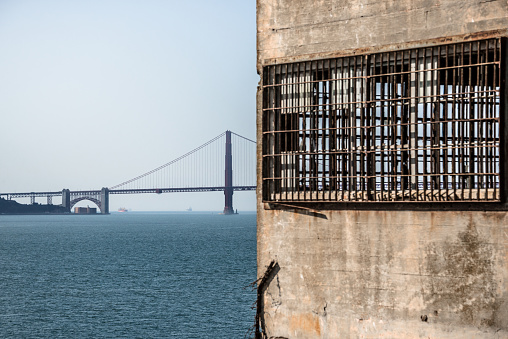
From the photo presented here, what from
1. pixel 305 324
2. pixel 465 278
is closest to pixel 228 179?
pixel 305 324

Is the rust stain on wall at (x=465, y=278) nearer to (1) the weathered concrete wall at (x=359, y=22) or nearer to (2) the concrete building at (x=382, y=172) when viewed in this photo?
(2) the concrete building at (x=382, y=172)

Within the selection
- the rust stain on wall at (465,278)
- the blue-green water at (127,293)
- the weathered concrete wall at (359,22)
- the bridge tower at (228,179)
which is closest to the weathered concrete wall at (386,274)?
the rust stain on wall at (465,278)

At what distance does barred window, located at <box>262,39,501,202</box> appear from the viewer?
33.1ft

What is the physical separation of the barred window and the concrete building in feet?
0.07

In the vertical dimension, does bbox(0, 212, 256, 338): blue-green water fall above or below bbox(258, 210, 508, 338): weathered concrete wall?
below

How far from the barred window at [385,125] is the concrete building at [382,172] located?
22 millimetres

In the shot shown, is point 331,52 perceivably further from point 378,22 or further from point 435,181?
point 435,181

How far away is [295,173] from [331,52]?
2.02 m

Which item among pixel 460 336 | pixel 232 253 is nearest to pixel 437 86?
pixel 460 336

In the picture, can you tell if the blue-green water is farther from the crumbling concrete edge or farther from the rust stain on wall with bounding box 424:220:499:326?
the rust stain on wall with bounding box 424:220:499:326

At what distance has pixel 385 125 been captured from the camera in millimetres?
10789

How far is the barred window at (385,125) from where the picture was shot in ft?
33.1

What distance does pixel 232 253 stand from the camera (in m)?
79.4

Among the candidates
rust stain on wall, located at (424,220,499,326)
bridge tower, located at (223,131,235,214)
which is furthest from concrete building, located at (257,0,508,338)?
bridge tower, located at (223,131,235,214)
